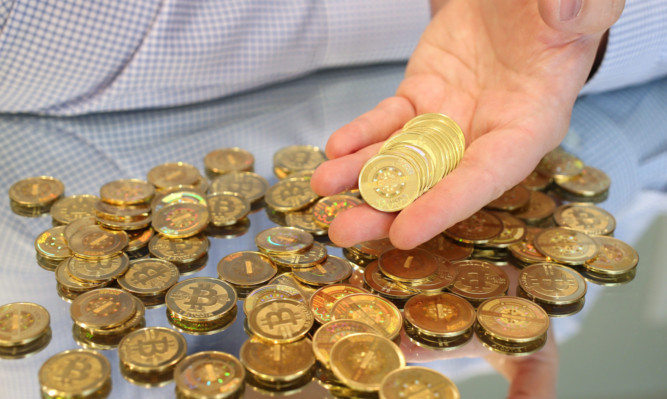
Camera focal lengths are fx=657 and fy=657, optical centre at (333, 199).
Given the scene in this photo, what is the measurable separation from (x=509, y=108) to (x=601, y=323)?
0.44m

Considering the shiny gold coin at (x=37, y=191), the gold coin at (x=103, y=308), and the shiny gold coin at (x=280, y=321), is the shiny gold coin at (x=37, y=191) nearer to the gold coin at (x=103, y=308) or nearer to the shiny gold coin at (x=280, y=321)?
the gold coin at (x=103, y=308)

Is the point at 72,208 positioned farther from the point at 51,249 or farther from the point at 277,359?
the point at 277,359

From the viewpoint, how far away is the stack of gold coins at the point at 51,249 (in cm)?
120

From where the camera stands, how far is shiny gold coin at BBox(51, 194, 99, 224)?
4.33 ft

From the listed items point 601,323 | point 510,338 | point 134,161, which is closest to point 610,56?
point 601,323

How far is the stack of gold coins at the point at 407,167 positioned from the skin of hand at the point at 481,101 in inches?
1.3

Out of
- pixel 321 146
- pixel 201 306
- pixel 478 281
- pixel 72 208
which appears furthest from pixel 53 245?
pixel 478 281

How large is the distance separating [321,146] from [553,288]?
707 mm

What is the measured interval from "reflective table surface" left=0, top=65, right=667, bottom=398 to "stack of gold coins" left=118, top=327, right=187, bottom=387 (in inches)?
0.7

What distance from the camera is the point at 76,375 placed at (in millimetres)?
929

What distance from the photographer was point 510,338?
3.40 feet

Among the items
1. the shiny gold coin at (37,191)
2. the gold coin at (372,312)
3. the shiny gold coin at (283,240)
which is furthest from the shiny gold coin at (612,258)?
the shiny gold coin at (37,191)

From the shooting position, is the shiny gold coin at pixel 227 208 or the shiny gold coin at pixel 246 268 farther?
the shiny gold coin at pixel 227 208

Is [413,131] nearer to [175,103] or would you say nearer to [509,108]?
[509,108]
